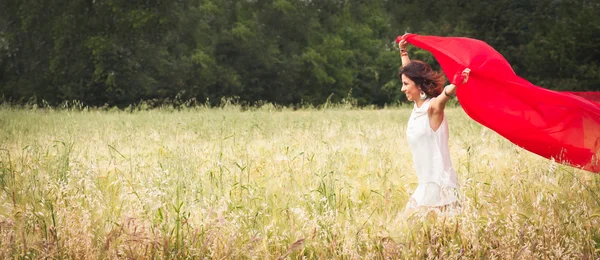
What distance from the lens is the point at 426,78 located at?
5156 millimetres

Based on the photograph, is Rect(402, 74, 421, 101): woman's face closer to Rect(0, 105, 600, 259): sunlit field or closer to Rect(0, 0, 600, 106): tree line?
Rect(0, 105, 600, 259): sunlit field

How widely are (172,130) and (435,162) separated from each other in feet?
26.7

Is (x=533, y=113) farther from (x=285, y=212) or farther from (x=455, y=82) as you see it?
(x=285, y=212)

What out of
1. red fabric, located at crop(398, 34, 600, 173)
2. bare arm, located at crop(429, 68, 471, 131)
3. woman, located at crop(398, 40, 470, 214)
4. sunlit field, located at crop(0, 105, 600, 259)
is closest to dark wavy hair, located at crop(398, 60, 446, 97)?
woman, located at crop(398, 40, 470, 214)

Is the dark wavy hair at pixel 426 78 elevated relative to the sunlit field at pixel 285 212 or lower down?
elevated

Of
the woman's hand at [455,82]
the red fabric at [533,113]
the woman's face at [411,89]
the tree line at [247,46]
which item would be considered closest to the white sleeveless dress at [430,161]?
the woman's face at [411,89]

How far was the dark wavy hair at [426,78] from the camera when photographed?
16.9ft

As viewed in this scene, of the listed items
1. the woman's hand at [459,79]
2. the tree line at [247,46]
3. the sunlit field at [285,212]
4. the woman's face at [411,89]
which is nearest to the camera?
the sunlit field at [285,212]

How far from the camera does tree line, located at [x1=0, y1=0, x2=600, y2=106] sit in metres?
30.7

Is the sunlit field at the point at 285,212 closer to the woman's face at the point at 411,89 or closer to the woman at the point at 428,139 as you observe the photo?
the woman at the point at 428,139

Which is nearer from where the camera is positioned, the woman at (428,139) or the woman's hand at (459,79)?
the woman's hand at (459,79)

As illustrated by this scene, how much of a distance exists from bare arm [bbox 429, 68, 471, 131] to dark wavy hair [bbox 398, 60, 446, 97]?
0.15 meters

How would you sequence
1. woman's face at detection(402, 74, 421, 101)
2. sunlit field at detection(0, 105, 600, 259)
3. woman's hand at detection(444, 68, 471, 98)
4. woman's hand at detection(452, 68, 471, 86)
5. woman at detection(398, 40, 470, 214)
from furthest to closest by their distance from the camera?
1. woman's face at detection(402, 74, 421, 101)
2. woman at detection(398, 40, 470, 214)
3. woman's hand at detection(452, 68, 471, 86)
4. woman's hand at detection(444, 68, 471, 98)
5. sunlit field at detection(0, 105, 600, 259)

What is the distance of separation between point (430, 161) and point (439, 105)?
1.64 feet
